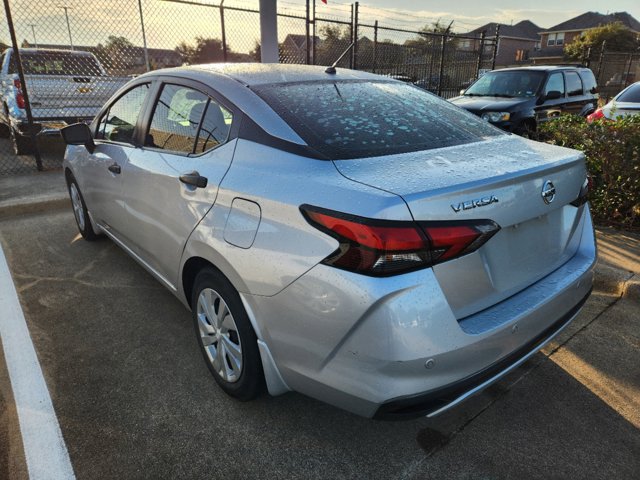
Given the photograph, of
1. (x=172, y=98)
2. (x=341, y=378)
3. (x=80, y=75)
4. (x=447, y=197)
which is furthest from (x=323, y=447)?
(x=80, y=75)

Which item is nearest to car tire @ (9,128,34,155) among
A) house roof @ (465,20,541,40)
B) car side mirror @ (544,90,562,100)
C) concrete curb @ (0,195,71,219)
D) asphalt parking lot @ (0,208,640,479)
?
concrete curb @ (0,195,71,219)

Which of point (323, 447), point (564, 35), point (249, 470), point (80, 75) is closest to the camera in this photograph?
point (249, 470)

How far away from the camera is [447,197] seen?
1.62m

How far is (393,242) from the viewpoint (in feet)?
5.06

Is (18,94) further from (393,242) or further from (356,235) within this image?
(393,242)

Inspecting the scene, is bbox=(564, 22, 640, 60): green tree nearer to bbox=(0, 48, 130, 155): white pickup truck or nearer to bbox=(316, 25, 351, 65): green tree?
bbox=(316, 25, 351, 65): green tree

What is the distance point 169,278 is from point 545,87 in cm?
856

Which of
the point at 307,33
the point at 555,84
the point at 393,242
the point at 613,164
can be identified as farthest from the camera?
the point at 307,33

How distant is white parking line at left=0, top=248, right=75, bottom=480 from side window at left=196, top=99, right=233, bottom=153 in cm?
156

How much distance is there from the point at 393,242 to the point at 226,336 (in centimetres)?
114

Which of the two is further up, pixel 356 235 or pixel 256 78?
pixel 256 78

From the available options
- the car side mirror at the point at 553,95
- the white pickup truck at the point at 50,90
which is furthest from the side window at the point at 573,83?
the white pickup truck at the point at 50,90

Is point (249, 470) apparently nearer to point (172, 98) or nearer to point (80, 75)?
point (172, 98)

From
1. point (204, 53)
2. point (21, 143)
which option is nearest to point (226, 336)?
point (21, 143)
